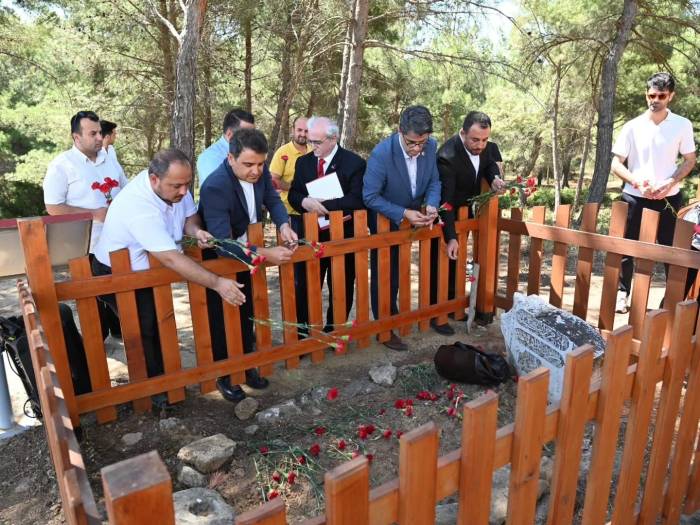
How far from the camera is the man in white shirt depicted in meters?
4.06

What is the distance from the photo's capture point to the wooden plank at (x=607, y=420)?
1735 millimetres

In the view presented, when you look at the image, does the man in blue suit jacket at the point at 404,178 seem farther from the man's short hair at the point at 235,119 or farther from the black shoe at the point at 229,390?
the black shoe at the point at 229,390

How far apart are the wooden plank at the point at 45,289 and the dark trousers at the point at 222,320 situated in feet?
3.04

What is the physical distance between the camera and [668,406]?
2.11m

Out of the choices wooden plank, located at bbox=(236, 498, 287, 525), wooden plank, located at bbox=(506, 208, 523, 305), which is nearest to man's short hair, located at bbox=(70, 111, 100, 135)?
wooden plank, located at bbox=(506, 208, 523, 305)

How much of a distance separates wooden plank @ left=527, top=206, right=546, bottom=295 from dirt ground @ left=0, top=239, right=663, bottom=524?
112 centimetres

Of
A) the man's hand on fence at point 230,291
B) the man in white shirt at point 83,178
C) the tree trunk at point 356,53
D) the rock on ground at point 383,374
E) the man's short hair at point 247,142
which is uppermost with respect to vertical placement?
the tree trunk at point 356,53

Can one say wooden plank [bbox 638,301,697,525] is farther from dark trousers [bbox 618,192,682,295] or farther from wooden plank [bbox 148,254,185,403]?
dark trousers [bbox 618,192,682,295]

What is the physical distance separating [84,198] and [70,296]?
1577 mm

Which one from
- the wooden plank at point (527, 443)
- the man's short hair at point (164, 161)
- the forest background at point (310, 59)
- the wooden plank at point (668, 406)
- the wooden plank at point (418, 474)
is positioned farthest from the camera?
the forest background at point (310, 59)

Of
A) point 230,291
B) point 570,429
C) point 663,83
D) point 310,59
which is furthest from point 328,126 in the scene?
point 310,59

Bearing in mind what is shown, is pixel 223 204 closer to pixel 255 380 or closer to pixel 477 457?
pixel 255 380

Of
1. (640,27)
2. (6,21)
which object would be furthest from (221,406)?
(640,27)

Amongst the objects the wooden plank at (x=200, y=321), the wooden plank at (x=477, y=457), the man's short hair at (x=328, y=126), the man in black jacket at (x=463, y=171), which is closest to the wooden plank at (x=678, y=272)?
the man in black jacket at (x=463, y=171)
